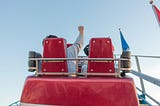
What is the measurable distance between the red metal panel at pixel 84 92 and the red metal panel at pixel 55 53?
0.94ft

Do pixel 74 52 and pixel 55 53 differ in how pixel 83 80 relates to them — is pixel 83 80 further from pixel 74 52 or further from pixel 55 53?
pixel 74 52

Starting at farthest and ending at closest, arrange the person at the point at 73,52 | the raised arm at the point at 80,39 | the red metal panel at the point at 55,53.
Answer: the raised arm at the point at 80,39, the person at the point at 73,52, the red metal panel at the point at 55,53

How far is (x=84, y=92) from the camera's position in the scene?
520cm

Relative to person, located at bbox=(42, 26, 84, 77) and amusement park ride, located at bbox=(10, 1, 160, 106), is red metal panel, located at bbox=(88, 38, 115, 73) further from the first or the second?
person, located at bbox=(42, 26, 84, 77)

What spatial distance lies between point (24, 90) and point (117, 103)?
4.94 feet

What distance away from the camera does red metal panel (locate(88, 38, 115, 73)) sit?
546cm

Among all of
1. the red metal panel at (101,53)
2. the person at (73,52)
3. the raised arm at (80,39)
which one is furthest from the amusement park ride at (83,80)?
the raised arm at (80,39)

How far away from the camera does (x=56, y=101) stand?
5238mm

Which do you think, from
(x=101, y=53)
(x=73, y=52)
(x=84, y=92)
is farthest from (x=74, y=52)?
(x=84, y=92)

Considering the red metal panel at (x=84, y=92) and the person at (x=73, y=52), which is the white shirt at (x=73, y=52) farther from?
the red metal panel at (x=84, y=92)

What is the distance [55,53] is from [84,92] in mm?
885

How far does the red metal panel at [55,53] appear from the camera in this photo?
222 inches

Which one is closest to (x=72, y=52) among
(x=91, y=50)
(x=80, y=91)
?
(x=91, y=50)

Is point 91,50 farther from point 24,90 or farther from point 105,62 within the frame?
point 24,90
